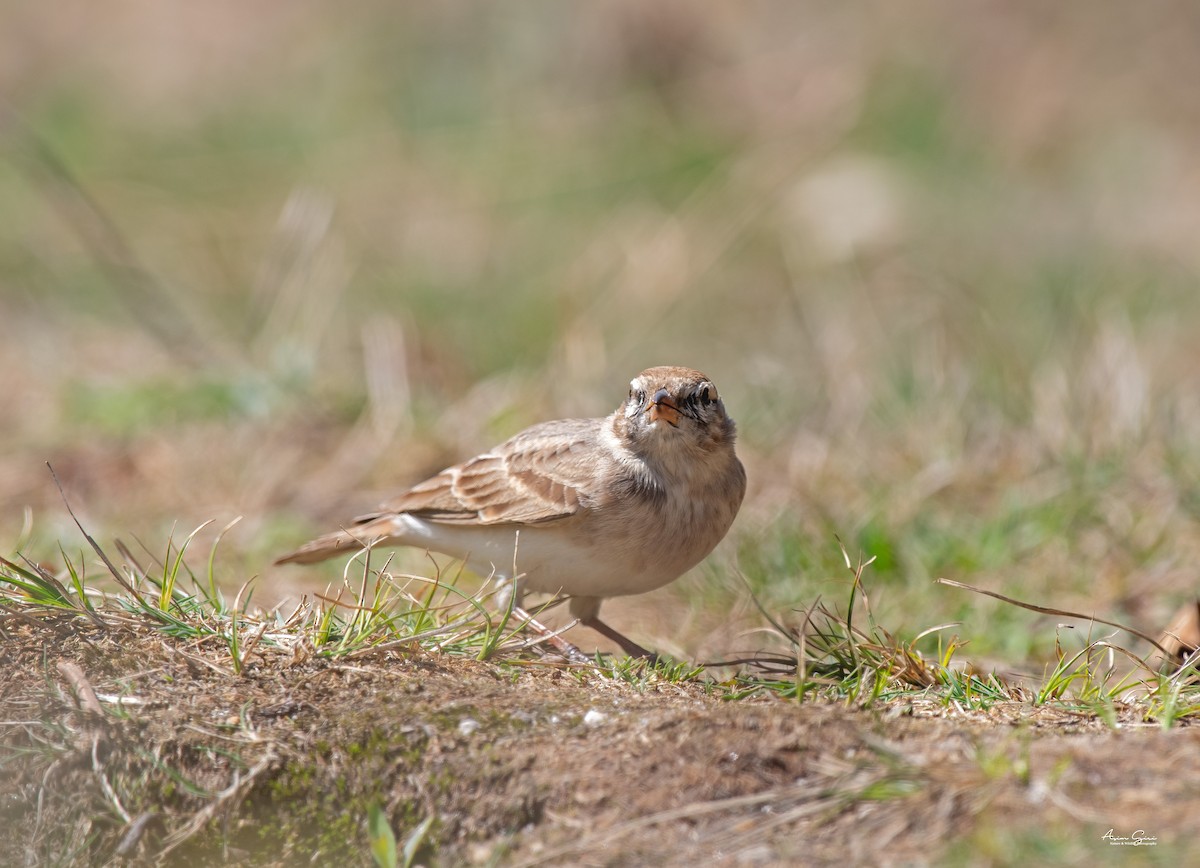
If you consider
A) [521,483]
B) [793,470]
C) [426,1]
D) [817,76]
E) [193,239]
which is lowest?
[793,470]

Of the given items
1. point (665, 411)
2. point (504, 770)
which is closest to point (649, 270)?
point (665, 411)

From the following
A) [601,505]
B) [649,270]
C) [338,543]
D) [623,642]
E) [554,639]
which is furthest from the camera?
[649,270]

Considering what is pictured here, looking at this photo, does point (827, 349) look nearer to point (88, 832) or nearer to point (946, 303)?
point (946, 303)

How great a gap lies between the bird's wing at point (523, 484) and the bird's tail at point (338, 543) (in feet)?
0.16

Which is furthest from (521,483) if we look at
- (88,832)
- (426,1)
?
(426,1)

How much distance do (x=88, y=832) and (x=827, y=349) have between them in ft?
23.6

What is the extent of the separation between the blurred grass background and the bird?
2.43 feet

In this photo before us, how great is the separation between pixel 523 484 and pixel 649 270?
6.30 meters

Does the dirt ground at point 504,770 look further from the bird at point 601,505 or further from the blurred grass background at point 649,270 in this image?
the blurred grass background at point 649,270

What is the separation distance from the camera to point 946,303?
1048cm

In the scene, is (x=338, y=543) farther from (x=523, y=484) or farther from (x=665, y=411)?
(x=665, y=411)

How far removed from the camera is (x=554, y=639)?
4.90 meters

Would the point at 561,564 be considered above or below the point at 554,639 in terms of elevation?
above

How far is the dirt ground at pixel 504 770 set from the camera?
3.45 m
